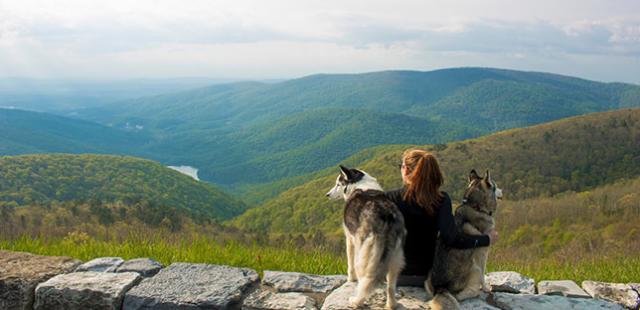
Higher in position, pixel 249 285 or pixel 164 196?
pixel 249 285

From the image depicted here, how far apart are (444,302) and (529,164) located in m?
65.2

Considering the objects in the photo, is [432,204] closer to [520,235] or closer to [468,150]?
[520,235]

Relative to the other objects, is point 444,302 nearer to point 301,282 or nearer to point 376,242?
point 376,242

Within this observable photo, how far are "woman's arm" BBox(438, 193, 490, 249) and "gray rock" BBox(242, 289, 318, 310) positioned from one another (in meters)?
1.50

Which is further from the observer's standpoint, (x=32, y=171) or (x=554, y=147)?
(x=32, y=171)

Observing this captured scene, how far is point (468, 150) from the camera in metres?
73.0

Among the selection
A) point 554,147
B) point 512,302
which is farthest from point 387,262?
point 554,147

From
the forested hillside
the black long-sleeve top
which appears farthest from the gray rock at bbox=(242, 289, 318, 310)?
the forested hillside

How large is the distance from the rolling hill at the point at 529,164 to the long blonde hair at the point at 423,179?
47777mm

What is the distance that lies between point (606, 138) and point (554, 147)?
639 centimetres

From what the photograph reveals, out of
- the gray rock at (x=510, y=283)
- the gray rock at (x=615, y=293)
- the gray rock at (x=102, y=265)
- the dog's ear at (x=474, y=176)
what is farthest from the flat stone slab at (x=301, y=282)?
the gray rock at (x=615, y=293)

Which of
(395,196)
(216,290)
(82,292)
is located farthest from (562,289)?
(82,292)

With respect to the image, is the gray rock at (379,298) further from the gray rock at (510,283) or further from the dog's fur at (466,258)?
the gray rock at (510,283)

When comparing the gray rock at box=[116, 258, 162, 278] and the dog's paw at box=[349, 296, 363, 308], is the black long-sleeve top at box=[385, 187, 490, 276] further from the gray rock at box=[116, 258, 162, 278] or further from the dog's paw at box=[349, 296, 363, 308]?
the gray rock at box=[116, 258, 162, 278]
